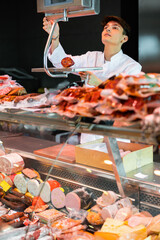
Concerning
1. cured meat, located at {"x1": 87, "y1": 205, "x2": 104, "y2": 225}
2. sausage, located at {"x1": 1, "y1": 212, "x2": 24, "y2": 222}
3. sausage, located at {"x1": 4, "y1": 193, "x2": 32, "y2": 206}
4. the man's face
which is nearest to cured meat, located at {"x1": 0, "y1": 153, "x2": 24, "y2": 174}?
sausage, located at {"x1": 4, "y1": 193, "x2": 32, "y2": 206}

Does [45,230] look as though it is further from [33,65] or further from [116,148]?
[33,65]

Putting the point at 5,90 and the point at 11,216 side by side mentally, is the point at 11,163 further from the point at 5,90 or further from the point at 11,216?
the point at 5,90

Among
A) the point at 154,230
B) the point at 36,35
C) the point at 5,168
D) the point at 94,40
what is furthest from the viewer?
the point at 36,35

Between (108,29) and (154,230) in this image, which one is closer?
(154,230)

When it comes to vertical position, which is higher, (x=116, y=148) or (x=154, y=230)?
(x=116, y=148)

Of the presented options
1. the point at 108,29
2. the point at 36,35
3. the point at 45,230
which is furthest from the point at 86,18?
the point at 45,230

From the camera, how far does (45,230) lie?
149 cm

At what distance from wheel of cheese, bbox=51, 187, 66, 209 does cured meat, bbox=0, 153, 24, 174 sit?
0.86 feet

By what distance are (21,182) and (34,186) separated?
0.12 metres

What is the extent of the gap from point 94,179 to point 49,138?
0.97 ft

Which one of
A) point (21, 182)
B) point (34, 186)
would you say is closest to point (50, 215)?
point (34, 186)

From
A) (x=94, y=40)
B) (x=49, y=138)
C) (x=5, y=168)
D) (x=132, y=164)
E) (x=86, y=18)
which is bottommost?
(x=5, y=168)

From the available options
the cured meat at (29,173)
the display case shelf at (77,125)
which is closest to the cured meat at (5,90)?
the display case shelf at (77,125)

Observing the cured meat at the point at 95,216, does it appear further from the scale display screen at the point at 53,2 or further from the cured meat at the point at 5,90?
the scale display screen at the point at 53,2
